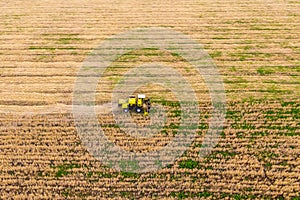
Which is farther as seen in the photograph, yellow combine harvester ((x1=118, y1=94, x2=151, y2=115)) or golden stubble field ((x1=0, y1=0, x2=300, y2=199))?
yellow combine harvester ((x1=118, y1=94, x2=151, y2=115))

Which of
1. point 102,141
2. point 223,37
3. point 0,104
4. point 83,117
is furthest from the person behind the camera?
point 223,37

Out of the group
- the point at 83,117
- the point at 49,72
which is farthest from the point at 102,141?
the point at 49,72

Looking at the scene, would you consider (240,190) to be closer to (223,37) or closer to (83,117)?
(83,117)

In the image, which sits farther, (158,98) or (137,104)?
(158,98)

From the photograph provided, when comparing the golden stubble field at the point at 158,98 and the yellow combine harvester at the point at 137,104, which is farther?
the yellow combine harvester at the point at 137,104
